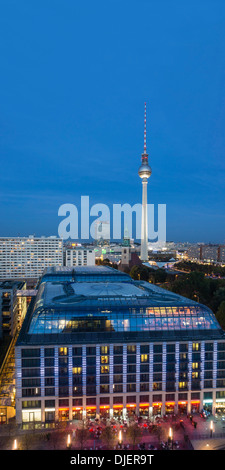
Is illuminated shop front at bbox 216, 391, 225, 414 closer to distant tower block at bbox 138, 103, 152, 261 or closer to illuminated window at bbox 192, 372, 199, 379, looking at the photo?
illuminated window at bbox 192, 372, 199, 379

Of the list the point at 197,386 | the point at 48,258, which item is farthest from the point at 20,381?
the point at 48,258

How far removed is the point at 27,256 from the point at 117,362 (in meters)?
112

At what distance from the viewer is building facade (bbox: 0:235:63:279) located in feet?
458

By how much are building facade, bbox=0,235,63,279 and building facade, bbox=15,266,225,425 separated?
106 metres

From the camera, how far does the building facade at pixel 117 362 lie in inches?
1404

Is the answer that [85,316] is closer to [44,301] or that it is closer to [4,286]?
[44,301]

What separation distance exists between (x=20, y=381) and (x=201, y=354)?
21965 millimetres

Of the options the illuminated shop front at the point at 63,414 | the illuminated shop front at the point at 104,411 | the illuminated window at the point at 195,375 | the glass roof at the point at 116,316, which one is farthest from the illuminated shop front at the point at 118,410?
the illuminated window at the point at 195,375

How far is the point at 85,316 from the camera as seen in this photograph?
128 ft

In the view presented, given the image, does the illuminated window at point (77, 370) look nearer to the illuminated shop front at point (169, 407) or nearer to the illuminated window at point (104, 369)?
the illuminated window at point (104, 369)

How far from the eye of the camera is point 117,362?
37156mm

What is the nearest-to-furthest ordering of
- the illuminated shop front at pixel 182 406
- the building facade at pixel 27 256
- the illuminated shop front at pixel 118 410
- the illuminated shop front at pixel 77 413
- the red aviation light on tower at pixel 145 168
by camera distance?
the illuminated shop front at pixel 77 413 < the illuminated shop front at pixel 118 410 < the illuminated shop front at pixel 182 406 < the building facade at pixel 27 256 < the red aviation light on tower at pixel 145 168

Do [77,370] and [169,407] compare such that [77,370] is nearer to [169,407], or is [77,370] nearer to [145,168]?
[169,407]

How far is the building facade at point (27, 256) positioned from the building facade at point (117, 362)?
105605 millimetres
